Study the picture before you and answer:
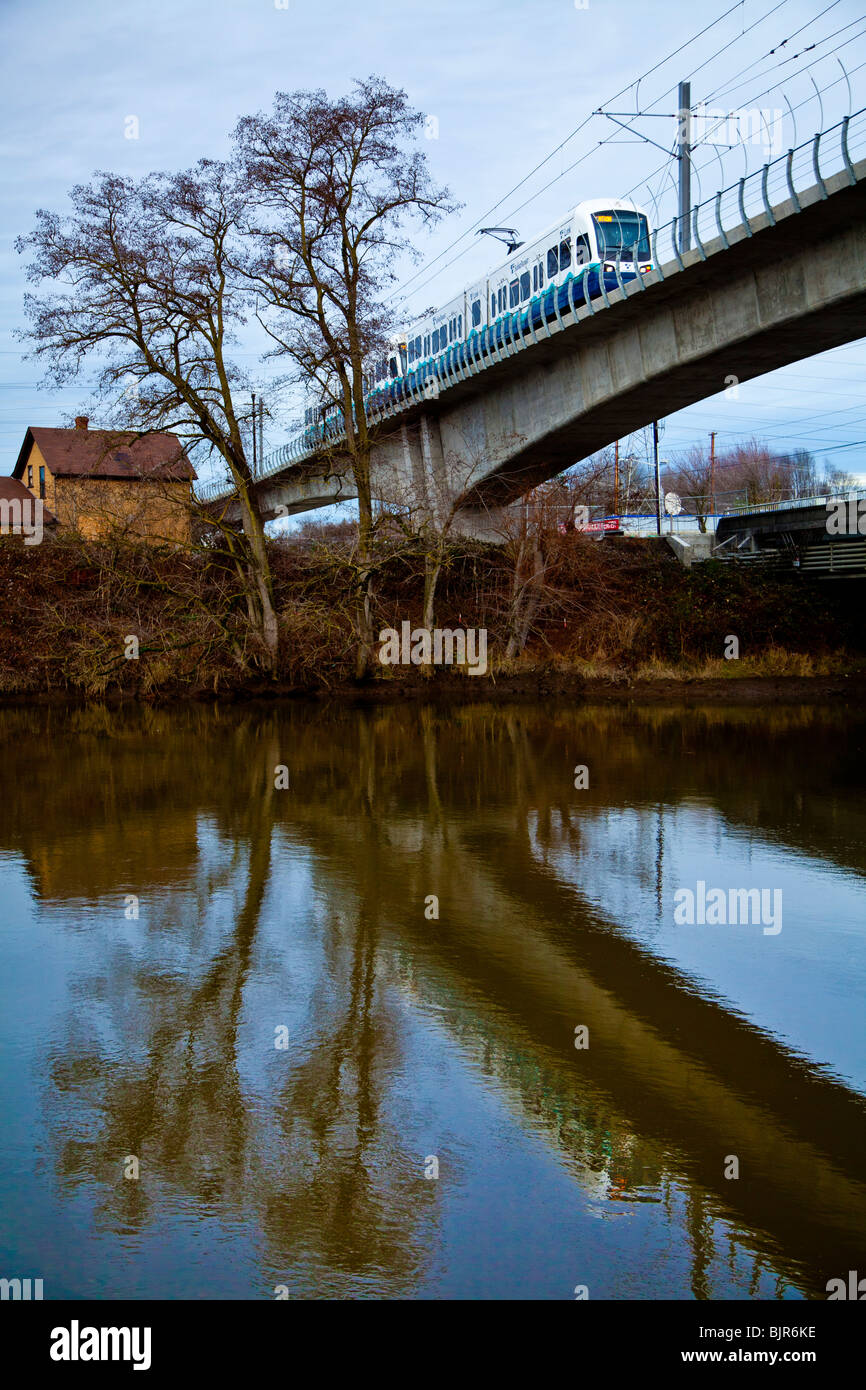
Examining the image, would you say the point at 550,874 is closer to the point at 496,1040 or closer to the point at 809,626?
the point at 496,1040

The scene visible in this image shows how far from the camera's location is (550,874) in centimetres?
1163

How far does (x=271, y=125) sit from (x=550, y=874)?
80.6 feet

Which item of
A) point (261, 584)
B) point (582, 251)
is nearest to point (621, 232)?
point (582, 251)

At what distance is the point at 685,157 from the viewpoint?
26.3 m

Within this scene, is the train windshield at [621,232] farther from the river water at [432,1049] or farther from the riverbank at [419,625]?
the river water at [432,1049]

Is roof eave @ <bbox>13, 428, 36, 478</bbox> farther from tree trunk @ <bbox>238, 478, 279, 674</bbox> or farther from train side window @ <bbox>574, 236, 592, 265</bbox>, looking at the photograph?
train side window @ <bbox>574, 236, 592, 265</bbox>

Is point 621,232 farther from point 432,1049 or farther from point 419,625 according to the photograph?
point 432,1049

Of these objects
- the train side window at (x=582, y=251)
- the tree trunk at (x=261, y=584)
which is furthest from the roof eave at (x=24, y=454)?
the train side window at (x=582, y=251)

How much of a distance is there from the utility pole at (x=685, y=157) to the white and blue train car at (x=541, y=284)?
120 centimetres

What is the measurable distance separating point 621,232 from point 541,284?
248cm

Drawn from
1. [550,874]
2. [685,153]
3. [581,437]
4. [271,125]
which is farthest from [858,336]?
[550,874]

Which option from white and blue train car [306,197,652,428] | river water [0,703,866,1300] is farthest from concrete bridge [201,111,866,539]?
river water [0,703,866,1300]

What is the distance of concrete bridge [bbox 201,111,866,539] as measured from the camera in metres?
21.6

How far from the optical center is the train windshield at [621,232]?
94.8 ft
